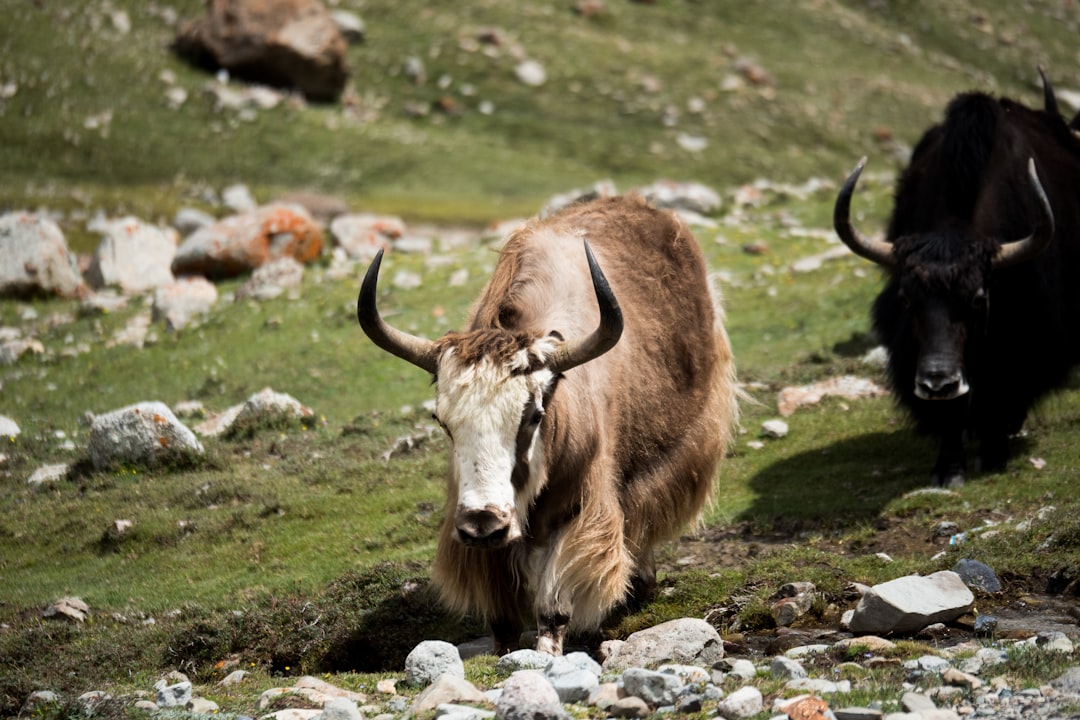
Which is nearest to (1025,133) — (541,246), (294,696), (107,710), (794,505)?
(794,505)

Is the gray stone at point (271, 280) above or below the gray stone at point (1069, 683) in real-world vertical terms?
below

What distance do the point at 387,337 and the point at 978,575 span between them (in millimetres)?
3619

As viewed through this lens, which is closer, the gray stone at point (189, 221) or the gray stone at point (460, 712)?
the gray stone at point (460, 712)

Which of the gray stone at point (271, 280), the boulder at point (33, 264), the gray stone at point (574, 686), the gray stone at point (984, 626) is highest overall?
the gray stone at point (984, 626)

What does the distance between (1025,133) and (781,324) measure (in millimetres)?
4074

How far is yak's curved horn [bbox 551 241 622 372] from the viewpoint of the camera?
19.7ft

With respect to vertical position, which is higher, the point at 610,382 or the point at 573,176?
the point at 610,382

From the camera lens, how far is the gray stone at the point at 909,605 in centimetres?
636

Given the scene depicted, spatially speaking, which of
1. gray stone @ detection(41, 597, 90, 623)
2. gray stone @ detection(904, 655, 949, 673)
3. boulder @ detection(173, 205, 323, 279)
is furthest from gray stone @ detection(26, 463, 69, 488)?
Answer: gray stone @ detection(904, 655, 949, 673)

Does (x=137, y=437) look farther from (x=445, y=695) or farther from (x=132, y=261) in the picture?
(x=132, y=261)

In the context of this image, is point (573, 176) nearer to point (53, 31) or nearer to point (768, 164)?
point (768, 164)

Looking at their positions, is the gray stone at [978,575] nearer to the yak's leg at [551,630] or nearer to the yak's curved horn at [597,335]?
the yak's leg at [551,630]

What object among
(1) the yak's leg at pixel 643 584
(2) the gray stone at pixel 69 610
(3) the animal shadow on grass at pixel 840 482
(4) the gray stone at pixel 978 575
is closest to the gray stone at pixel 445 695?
(1) the yak's leg at pixel 643 584

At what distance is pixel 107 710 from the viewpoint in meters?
5.57
